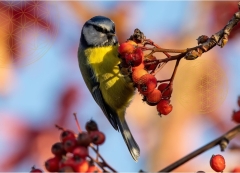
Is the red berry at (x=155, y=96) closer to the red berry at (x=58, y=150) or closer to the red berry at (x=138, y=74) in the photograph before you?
the red berry at (x=138, y=74)

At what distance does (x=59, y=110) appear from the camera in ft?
8.47

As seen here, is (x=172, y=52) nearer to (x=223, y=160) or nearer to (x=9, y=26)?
(x=223, y=160)

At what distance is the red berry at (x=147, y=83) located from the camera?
1.43 metres

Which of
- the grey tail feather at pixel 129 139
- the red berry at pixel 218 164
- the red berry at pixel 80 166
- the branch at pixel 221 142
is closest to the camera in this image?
the branch at pixel 221 142

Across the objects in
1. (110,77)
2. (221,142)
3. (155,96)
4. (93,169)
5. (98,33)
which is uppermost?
(98,33)

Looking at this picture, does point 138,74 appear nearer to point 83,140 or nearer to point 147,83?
point 147,83

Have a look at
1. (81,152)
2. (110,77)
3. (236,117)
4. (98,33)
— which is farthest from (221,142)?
(98,33)

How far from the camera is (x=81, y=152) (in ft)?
3.57

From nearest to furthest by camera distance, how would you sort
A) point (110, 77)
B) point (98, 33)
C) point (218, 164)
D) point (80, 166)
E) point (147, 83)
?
point (80, 166) < point (218, 164) < point (147, 83) < point (110, 77) < point (98, 33)

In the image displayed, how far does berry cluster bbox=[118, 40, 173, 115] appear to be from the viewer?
1434mm

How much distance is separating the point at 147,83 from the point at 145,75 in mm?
36

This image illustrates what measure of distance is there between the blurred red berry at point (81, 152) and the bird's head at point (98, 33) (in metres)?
1.47

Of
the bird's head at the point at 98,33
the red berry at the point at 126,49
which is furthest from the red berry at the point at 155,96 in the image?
the bird's head at the point at 98,33

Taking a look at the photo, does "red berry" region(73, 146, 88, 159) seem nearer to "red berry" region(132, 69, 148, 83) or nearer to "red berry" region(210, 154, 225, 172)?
"red berry" region(210, 154, 225, 172)
